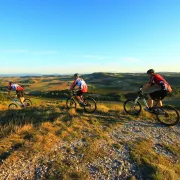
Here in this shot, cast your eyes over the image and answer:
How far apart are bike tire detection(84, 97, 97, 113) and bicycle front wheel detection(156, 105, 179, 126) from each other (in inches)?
168

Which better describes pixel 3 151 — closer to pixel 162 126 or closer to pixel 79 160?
pixel 79 160

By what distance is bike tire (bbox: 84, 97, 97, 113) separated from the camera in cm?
1429

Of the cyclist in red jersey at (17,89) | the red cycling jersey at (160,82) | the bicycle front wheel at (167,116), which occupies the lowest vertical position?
the bicycle front wheel at (167,116)

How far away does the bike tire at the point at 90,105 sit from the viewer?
1429 centimetres

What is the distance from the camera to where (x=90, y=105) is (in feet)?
46.9

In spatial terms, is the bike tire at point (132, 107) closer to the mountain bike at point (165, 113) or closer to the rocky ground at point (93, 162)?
the mountain bike at point (165, 113)

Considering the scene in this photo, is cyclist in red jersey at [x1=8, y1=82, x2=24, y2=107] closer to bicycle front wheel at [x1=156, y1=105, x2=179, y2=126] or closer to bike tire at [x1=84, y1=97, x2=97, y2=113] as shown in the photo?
Result: bike tire at [x1=84, y1=97, x2=97, y2=113]

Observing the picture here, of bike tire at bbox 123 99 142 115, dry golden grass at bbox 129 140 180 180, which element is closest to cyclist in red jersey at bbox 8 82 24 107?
bike tire at bbox 123 99 142 115

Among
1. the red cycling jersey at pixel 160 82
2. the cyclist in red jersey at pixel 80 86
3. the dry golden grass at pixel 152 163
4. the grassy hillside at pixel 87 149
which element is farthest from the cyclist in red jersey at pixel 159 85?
the cyclist in red jersey at pixel 80 86

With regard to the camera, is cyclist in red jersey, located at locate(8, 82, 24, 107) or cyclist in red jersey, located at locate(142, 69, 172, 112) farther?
cyclist in red jersey, located at locate(8, 82, 24, 107)

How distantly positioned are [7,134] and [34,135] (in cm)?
147

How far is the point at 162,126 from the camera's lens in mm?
11961

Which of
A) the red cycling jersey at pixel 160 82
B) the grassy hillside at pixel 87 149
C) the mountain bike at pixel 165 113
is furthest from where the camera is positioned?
the mountain bike at pixel 165 113

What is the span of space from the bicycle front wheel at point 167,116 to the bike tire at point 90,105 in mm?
4264
